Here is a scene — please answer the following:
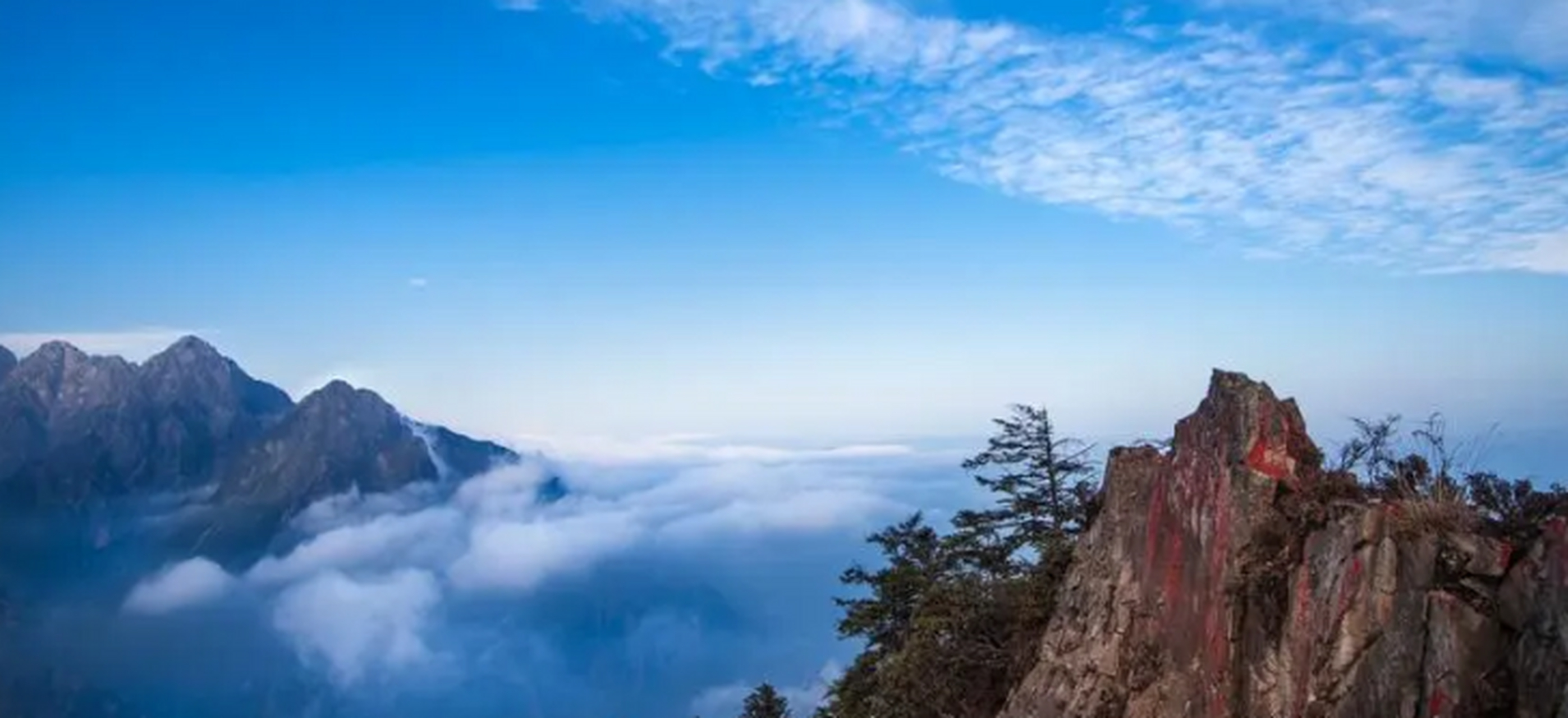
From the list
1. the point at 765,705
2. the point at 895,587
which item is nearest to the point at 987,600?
the point at 895,587

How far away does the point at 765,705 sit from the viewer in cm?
4681

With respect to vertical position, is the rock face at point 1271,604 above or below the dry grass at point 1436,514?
below

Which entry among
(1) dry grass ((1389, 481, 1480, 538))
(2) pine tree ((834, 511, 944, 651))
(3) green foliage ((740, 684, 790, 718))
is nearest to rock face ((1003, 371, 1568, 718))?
(1) dry grass ((1389, 481, 1480, 538))

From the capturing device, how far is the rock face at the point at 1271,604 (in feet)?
48.2

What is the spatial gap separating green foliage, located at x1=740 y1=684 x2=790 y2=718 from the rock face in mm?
23348

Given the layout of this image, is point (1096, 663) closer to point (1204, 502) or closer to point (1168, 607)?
point (1168, 607)

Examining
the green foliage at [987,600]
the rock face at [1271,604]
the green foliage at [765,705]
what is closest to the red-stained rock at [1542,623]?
the rock face at [1271,604]

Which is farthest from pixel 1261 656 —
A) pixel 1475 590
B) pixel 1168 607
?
pixel 1475 590

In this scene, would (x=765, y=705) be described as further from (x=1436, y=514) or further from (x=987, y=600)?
(x=1436, y=514)

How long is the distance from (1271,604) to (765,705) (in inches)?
1262

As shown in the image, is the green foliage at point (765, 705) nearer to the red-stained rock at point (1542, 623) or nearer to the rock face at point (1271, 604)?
the rock face at point (1271, 604)

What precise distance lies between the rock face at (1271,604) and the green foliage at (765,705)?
23348 millimetres

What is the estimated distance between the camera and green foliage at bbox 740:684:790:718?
46.4 metres

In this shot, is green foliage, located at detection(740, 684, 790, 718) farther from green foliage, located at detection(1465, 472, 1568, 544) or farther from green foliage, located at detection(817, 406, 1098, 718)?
green foliage, located at detection(1465, 472, 1568, 544)
